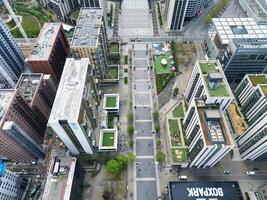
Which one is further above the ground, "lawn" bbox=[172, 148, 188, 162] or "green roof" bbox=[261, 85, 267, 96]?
"green roof" bbox=[261, 85, 267, 96]

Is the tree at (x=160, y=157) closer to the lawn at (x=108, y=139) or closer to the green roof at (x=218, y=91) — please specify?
the lawn at (x=108, y=139)

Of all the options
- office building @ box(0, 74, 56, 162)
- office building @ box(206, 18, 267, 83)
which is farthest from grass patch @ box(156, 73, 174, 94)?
office building @ box(0, 74, 56, 162)

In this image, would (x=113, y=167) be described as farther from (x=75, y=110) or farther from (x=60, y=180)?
(x=75, y=110)

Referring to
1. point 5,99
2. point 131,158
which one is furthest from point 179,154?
point 5,99

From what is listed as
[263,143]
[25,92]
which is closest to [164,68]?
[263,143]

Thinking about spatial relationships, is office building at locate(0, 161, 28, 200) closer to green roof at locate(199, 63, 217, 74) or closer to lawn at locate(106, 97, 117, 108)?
lawn at locate(106, 97, 117, 108)

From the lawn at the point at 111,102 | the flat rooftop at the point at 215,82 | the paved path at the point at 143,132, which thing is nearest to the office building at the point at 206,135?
the flat rooftop at the point at 215,82
